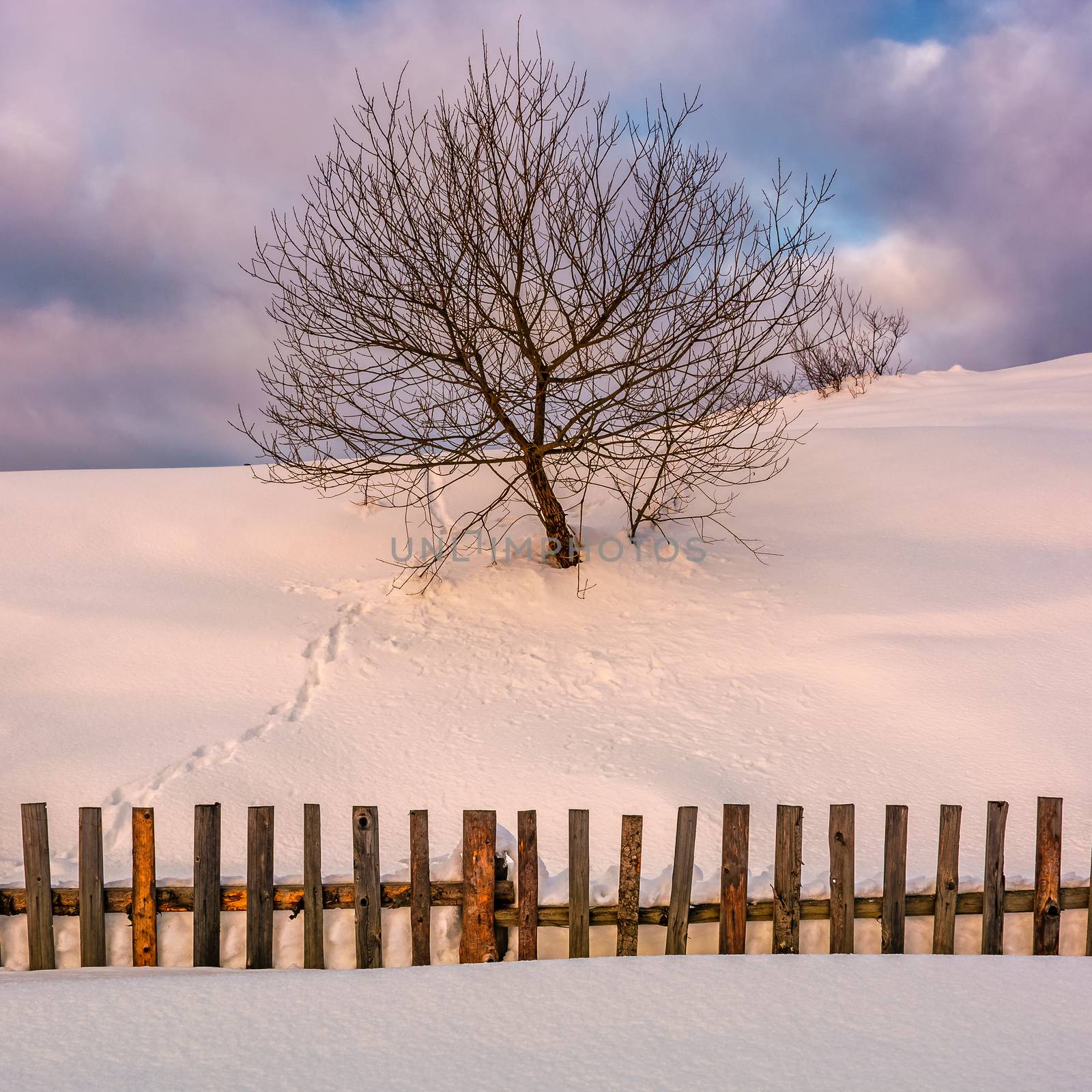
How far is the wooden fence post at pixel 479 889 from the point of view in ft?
10.4

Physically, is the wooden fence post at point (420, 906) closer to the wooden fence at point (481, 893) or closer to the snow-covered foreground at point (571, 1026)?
the wooden fence at point (481, 893)

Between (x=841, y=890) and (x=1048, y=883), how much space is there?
82 cm

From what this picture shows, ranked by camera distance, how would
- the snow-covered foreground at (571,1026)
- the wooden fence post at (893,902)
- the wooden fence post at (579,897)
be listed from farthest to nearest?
the wooden fence post at (893,902) → the wooden fence post at (579,897) → the snow-covered foreground at (571,1026)

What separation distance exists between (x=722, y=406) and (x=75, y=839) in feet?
23.9

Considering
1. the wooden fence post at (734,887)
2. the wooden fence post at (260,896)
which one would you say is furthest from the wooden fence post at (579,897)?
the wooden fence post at (260,896)

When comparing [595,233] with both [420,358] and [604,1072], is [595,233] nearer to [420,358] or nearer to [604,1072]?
[420,358]

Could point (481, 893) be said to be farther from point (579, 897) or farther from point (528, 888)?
point (579, 897)

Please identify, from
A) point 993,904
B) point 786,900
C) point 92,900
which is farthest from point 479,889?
point 993,904

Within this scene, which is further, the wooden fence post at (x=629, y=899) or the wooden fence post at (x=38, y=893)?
the wooden fence post at (x=38, y=893)

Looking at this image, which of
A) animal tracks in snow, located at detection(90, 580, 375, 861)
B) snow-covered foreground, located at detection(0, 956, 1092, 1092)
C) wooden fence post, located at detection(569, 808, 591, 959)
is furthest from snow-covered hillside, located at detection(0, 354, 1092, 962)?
wooden fence post, located at detection(569, 808, 591, 959)

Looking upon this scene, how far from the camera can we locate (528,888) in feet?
10.4

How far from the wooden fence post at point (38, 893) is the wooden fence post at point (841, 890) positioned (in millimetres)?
2873

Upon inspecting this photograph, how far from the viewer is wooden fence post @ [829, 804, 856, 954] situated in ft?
10.6

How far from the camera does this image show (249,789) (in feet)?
17.9
